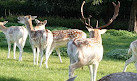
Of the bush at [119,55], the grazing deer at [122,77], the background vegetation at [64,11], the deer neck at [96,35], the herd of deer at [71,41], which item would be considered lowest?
the background vegetation at [64,11]

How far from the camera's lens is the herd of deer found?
24.6ft

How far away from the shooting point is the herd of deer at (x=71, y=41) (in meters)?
7.51

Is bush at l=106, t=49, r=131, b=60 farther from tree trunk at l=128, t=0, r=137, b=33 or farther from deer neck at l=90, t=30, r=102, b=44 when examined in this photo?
tree trunk at l=128, t=0, r=137, b=33

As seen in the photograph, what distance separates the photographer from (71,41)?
776cm

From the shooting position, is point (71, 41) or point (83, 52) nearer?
point (83, 52)

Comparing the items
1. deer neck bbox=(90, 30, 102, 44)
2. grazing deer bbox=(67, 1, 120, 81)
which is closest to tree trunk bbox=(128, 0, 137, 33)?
deer neck bbox=(90, 30, 102, 44)

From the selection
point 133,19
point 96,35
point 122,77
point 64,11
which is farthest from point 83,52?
point 64,11

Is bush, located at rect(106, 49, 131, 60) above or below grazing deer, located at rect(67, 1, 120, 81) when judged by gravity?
below

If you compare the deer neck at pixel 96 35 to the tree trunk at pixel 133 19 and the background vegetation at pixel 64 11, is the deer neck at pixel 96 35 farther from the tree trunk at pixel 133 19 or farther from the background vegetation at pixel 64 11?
the background vegetation at pixel 64 11

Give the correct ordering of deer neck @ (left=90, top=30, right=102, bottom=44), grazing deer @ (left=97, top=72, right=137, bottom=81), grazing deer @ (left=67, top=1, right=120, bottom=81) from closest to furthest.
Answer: grazing deer @ (left=97, top=72, right=137, bottom=81) < grazing deer @ (left=67, top=1, right=120, bottom=81) < deer neck @ (left=90, top=30, right=102, bottom=44)

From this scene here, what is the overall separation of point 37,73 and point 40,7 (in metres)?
26.6

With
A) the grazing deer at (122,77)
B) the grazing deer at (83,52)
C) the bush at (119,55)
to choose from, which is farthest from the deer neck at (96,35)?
the bush at (119,55)

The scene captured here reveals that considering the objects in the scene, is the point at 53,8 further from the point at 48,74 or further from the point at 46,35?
the point at 48,74

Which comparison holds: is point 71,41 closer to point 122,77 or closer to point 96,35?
point 96,35
